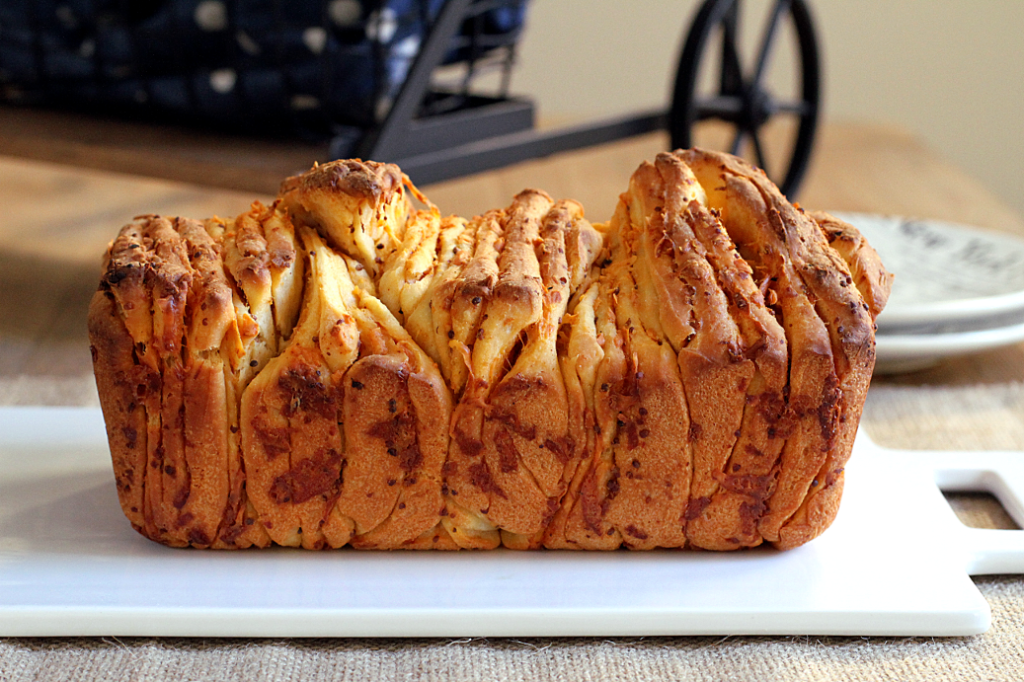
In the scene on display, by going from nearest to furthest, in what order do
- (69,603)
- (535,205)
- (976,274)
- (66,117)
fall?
(69,603) < (535,205) < (976,274) < (66,117)

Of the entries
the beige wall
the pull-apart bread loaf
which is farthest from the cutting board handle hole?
the beige wall

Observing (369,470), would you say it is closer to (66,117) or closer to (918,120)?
(66,117)

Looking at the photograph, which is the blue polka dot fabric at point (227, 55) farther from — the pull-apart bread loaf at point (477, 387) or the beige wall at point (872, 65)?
the beige wall at point (872, 65)

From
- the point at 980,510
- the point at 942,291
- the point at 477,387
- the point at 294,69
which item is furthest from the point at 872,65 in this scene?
the point at 477,387

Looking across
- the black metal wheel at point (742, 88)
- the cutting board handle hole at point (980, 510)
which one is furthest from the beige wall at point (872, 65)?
the cutting board handle hole at point (980, 510)

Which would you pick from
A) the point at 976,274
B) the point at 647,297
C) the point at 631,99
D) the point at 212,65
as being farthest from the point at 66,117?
the point at 631,99

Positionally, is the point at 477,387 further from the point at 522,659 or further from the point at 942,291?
the point at 942,291
